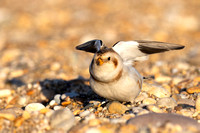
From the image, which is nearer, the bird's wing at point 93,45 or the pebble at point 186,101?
the bird's wing at point 93,45

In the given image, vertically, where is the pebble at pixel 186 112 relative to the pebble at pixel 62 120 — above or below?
below

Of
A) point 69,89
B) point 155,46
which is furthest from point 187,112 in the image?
point 69,89

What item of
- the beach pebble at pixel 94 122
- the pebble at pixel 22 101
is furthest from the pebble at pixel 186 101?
the pebble at pixel 22 101

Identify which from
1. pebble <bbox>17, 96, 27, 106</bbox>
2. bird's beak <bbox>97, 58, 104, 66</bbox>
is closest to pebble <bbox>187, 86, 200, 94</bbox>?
bird's beak <bbox>97, 58, 104, 66</bbox>

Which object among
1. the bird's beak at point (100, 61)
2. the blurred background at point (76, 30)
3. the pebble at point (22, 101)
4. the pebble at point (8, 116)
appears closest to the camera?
the pebble at point (8, 116)

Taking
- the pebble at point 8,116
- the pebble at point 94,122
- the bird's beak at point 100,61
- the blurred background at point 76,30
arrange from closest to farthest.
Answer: the pebble at point 94,122, the pebble at point 8,116, the bird's beak at point 100,61, the blurred background at point 76,30

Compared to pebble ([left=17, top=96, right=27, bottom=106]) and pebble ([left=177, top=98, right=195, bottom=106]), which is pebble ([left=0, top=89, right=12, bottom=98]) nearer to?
pebble ([left=17, top=96, right=27, bottom=106])

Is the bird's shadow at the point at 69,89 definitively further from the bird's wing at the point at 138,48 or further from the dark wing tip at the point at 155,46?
the dark wing tip at the point at 155,46

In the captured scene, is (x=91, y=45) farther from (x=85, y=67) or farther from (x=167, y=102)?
(x=85, y=67)
